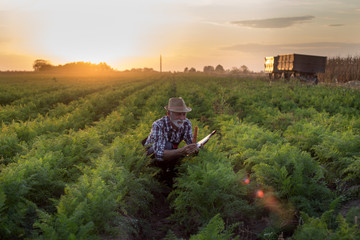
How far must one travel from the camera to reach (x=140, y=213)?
5059mm

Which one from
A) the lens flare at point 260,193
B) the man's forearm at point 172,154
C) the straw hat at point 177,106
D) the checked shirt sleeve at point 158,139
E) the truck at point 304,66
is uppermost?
the truck at point 304,66

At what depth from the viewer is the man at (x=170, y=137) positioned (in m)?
5.68

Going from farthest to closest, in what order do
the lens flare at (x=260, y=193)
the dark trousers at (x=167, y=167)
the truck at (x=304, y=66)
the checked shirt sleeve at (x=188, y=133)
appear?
the truck at (x=304, y=66)
the checked shirt sleeve at (x=188, y=133)
the dark trousers at (x=167, y=167)
the lens flare at (x=260, y=193)

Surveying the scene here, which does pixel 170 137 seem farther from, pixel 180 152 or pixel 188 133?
pixel 180 152

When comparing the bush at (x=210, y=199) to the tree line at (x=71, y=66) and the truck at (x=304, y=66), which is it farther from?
the tree line at (x=71, y=66)

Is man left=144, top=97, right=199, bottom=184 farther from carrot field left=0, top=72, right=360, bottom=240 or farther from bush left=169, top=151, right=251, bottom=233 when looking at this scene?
bush left=169, top=151, right=251, bottom=233

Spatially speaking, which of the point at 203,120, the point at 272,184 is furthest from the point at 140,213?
the point at 203,120

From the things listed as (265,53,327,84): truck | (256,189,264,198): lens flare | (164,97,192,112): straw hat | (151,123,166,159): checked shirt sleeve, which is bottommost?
(256,189,264,198): lens flare

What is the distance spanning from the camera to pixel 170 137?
20.5 feet

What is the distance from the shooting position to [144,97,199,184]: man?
18.6 ft

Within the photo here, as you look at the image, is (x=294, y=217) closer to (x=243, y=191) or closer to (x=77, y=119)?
(x=243, y=191)

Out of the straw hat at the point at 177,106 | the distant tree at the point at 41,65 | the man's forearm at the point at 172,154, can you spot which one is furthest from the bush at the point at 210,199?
the distant tree at the point at 41,65

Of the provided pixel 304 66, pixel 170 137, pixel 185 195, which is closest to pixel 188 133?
pixel 170 137

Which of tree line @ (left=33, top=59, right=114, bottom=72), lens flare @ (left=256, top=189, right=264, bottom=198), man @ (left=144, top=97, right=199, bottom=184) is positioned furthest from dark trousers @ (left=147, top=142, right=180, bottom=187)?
tree line @ (left=33, top=59, right=114, bottom=72)
